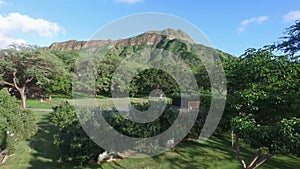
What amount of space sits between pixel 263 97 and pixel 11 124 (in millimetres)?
9914

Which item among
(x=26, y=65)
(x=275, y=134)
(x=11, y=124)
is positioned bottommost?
(x=11, y=124)

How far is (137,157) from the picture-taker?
1324cm

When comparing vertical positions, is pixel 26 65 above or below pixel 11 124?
above

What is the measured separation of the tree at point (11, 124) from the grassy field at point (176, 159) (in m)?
1.09

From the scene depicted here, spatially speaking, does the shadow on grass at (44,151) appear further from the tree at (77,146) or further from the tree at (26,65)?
the tree at (26,65)

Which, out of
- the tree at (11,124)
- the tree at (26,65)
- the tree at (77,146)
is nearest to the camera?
the tree at (11,124)

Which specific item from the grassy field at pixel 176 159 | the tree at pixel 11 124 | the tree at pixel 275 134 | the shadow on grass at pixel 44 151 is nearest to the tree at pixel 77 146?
the grassy field at pixel 176 159

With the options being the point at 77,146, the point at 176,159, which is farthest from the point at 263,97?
the point at 77,146

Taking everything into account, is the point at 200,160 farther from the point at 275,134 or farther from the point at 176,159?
the point at 275,134

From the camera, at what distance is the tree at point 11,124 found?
11891 millimetres

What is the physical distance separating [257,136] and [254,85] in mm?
1541

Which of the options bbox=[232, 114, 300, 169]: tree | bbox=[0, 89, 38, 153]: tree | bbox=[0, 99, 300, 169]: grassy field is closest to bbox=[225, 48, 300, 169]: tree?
bbox=[232, 114, 300, 169]: tree

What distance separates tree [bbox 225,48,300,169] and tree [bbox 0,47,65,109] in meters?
23.2

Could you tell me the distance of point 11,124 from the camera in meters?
12.3
